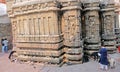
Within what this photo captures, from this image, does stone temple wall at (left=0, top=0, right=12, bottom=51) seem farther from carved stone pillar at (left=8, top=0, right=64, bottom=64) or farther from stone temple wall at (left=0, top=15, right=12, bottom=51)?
carved stone pillar at (left=8, top=0, right=64, bottom=64)

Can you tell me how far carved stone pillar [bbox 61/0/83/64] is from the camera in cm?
1105

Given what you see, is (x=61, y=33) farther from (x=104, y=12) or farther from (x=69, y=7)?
(x=104, y=12)

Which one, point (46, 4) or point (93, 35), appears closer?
point (46, 4)

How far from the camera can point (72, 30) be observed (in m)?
11.1

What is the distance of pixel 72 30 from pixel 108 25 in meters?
3.92

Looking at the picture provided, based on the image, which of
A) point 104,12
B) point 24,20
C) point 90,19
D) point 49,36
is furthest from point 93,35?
point 24,20

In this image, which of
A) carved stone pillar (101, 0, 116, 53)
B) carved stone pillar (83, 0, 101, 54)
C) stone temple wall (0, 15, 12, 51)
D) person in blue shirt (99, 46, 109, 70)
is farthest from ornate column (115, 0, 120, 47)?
stone temple wall (0, 15, 12, 51)

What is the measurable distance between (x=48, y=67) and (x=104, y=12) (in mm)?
5938

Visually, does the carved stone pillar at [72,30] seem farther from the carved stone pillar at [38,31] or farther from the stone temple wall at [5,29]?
the stone temple wall at [5,29]

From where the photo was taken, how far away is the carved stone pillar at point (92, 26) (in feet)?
42.0

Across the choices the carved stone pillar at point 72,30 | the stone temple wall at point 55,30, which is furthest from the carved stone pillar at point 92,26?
the carved stone pillar at point 72,30

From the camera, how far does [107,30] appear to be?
13914 mm

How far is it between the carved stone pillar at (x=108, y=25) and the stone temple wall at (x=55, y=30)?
27.0 inches

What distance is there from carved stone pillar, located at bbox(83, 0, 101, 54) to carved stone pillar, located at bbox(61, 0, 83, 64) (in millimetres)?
1786
